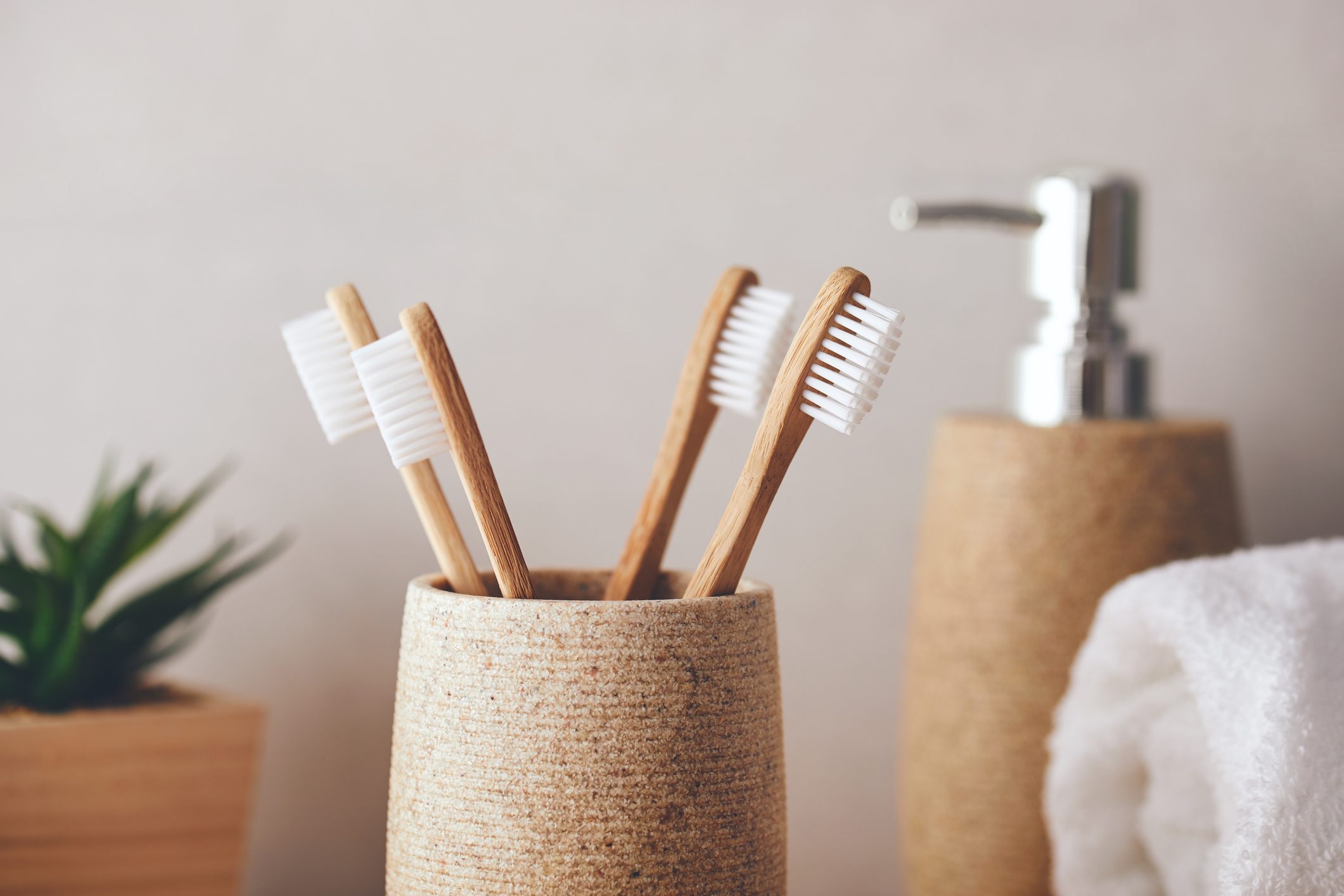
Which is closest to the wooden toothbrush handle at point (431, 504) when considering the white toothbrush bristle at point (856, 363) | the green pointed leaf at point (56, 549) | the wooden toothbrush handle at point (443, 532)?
the wooden toothbrush handle at point (443, 532)

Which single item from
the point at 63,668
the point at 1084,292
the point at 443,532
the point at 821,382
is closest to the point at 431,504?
the point at 443,532

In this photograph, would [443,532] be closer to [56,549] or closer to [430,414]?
[430,414]

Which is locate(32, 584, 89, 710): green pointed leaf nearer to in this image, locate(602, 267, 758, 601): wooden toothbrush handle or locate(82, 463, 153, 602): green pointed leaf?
locate(82, 463, 153, 602): green pointed leaf

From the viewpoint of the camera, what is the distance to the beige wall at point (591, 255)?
56 centimetres

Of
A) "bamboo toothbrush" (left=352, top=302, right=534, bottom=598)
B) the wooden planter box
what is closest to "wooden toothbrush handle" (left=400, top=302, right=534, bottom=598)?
"bamboo toothbrush" (left=352, top=302, right=534, bottom=598)

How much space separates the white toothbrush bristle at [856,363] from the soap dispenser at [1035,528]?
0.18 metres

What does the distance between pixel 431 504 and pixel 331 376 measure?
0.05m

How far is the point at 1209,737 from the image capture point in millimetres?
380

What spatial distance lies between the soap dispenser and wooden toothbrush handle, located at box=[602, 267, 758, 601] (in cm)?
14

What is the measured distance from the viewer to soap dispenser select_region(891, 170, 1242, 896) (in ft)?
1.61

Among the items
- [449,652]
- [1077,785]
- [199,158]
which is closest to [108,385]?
[199,158]

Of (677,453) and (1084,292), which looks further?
(1084,292)

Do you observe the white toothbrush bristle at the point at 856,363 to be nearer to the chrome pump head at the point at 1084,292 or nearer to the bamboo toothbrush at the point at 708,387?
the bamboo toothbrush at the point at 708,387

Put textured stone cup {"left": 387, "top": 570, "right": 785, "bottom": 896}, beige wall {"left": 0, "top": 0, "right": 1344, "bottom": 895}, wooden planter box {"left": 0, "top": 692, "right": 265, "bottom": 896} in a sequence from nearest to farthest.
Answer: textured stone cup {"left": 387, "top": 570, "right": 785, "bottom": 896}, wooden planter box {"left": 0, "top": 692, "right": 265, "bottom": 896}, beige wall {"left": 0, "top": 0, "right": 1344, "bottom": 895}
